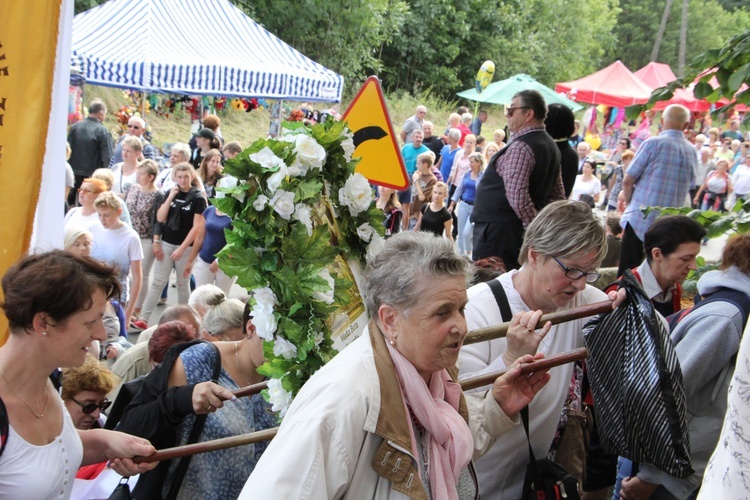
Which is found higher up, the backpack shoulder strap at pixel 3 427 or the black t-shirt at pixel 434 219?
the backpack shoulder strap at pixel 3 427

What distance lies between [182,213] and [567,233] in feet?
20.8

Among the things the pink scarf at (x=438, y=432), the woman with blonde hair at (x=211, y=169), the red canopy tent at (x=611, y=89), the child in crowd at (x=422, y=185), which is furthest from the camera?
the red canopy tent at (x=611, y=89)

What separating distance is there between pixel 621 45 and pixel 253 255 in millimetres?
57200

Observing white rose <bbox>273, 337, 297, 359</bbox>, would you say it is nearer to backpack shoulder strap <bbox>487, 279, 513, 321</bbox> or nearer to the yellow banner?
backpack shoulder strap <bbox>487, 279, 513, 321</bbox>

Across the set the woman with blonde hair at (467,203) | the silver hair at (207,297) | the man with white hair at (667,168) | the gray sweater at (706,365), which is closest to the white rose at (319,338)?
the gray sweater at (706,365)

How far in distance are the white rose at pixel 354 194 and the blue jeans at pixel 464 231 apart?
31.3ft

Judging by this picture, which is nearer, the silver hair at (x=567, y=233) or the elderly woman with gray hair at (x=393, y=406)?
the elderly woman with gray hair at (x=393, y=406)

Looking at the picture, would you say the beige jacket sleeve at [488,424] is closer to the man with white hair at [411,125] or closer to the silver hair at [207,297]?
the silver hair at [207,297]

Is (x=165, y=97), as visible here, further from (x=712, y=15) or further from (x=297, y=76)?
(x=712, y=15)

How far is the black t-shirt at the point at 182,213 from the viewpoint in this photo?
8.95m

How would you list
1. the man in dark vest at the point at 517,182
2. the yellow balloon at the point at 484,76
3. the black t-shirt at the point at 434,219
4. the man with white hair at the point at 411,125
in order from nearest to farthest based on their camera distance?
the man in dark vest at the point at 517,182
the black t-shirt at the point at 434,219
the man with white hair at the point at 411,125
the yellow balloon at the point at 484,76

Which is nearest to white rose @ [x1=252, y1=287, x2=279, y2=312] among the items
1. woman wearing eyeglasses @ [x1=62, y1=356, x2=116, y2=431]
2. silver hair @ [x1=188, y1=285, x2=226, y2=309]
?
woman wearing eyeglasses @ [x1=62, y1=356, x2=116, y2=431]

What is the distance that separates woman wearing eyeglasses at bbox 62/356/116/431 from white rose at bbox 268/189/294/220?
67.0 inches

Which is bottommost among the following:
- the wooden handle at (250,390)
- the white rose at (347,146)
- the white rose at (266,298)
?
the wooden handle at (250,390)
